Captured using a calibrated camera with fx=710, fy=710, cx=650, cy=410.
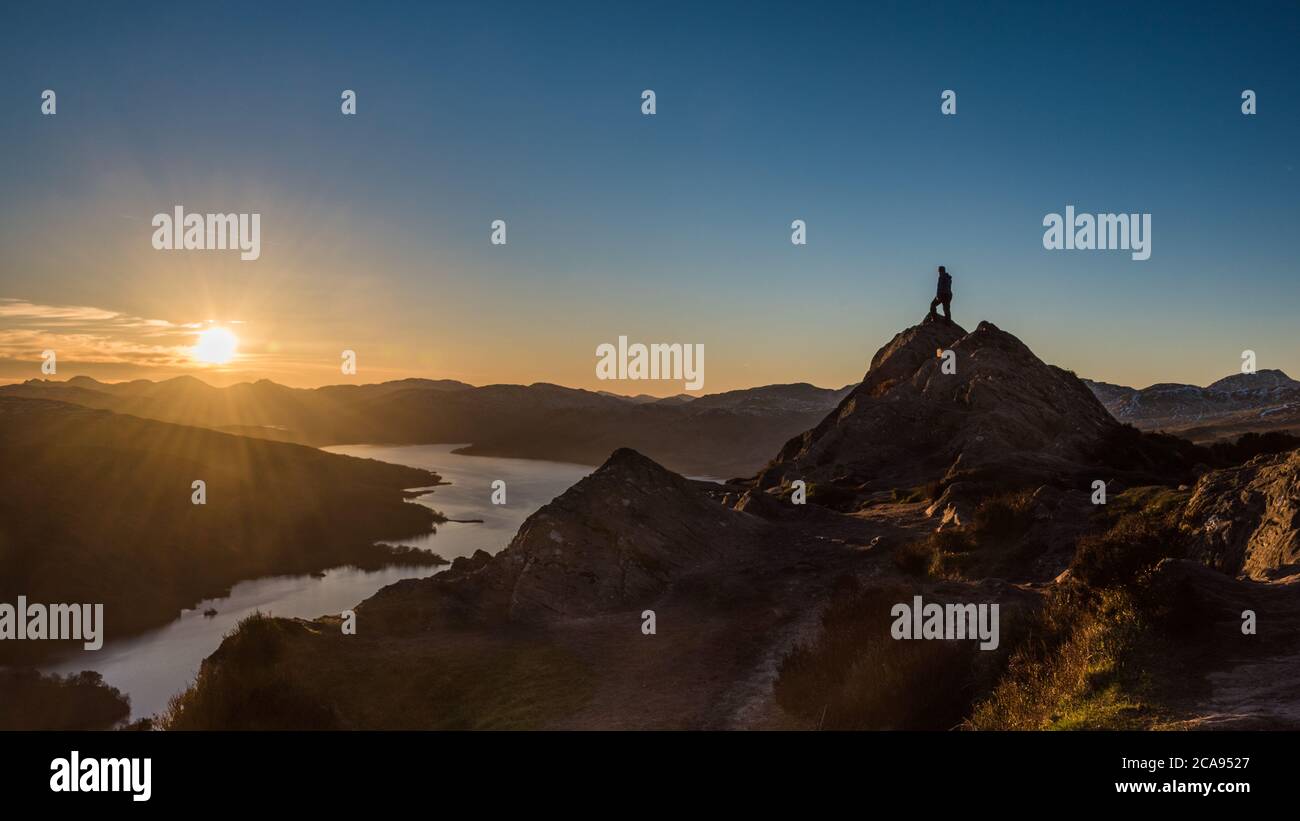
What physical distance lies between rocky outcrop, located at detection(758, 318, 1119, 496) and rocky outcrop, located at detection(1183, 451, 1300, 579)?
16613mm

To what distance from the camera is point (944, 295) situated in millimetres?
67312

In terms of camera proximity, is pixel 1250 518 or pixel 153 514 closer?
pixel 1250 518

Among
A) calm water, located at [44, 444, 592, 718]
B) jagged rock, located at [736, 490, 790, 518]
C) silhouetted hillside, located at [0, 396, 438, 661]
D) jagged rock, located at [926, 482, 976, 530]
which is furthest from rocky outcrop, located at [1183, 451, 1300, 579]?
silhouetted hillside, located at [0, 396, 438, 661]

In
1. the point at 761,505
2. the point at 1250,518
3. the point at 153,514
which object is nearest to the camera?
the point at 1250,518

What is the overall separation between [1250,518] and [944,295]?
50994mm

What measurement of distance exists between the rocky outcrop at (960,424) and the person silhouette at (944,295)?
8.85 metres

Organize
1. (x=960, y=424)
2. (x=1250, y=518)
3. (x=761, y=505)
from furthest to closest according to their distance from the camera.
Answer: (x=960, y=424) → (x=761, y=505) → (x=1250, y=518)

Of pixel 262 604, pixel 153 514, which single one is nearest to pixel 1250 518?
pixel 262 604

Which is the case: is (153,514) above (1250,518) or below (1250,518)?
below

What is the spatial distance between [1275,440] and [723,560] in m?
36.8

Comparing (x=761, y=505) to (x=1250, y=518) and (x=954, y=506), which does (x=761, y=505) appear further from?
(x=1250, y=518)

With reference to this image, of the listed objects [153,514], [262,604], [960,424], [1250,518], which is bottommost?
[262,604]
